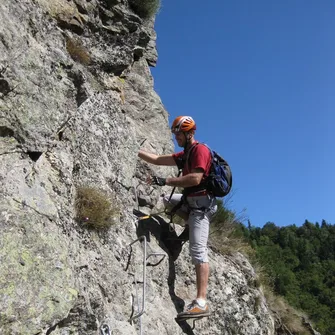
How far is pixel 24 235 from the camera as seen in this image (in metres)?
3.92

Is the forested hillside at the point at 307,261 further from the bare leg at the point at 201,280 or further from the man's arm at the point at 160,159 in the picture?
the bare leg at the point at 201,280

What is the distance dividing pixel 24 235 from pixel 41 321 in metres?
0.73

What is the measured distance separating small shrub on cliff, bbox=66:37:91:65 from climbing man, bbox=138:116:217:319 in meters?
1.88

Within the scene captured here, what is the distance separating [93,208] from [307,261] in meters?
102

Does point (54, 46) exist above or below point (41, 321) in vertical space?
above

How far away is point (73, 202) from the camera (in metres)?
5.21

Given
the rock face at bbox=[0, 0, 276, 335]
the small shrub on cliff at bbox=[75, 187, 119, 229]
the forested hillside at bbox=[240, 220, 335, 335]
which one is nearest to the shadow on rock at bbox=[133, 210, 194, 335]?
the rock face at bbox=[0, 0, 276, 335]

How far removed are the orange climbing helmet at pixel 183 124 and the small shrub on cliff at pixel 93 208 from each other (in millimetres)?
1614

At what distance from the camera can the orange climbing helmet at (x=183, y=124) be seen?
259 inches

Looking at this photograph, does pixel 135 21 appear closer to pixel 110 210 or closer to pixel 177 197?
pixel 177 197

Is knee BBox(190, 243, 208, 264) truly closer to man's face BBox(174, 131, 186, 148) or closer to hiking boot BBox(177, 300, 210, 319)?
hiking boot BBox(177, 300, 210, 319)

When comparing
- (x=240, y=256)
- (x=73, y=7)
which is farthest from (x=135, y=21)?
(x=240, y=256)

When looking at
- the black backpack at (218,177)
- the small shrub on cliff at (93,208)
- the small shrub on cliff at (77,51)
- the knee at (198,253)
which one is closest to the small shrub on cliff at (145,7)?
the small shrub on cliff at (77,51)

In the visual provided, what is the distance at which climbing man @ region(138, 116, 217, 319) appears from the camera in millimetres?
5980
